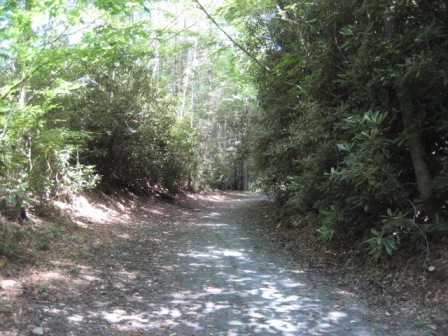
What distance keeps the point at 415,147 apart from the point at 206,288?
4538mm

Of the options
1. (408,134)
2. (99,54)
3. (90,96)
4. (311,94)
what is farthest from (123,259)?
(90,96)

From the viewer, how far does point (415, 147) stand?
249 inches

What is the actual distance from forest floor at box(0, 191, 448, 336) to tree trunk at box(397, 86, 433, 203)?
107cm

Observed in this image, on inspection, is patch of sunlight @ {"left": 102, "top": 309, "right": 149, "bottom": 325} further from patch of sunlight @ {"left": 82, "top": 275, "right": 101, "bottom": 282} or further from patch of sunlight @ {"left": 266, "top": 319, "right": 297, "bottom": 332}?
patch of sunlight @ {"left": 266, "top": 319, "right": 297, "bottom": 332}

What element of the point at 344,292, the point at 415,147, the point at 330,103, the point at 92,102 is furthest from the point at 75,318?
the point at 92,102

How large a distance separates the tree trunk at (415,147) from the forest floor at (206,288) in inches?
42.3

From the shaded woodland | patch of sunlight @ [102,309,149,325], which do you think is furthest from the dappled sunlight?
the shaded woodland

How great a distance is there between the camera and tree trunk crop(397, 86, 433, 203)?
6.09 m

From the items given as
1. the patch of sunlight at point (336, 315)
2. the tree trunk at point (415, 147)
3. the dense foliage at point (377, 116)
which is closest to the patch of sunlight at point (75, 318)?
the patch of sunlight at point (336, 315)

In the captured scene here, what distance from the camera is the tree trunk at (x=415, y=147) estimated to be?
6086 mm

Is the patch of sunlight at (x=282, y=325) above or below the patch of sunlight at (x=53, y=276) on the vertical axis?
below

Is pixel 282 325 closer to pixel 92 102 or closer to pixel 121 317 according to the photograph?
pixel 121 317

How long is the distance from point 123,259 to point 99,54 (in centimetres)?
464

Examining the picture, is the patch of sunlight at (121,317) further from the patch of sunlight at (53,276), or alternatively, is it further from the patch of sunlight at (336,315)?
the patch of sunlight at (336,315)
